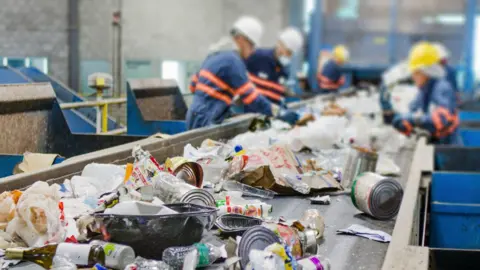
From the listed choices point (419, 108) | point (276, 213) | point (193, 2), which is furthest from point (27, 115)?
point (193, 2)

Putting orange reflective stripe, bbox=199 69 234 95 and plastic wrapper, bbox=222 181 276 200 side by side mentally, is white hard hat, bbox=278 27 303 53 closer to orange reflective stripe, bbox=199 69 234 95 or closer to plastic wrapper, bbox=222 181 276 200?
orange reflective stripe, bbox=199 69 234 95

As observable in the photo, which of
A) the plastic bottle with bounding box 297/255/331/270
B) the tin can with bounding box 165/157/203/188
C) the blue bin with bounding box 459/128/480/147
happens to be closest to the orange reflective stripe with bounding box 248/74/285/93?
the blue bin with bounding box 459/128/480/147

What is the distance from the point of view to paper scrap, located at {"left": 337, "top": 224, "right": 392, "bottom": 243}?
2.28 metres

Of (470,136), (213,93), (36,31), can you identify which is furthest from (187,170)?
(470,136)

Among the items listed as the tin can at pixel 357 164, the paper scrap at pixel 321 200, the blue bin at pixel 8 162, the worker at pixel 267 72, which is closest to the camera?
the paper scrap at pixel 321 200

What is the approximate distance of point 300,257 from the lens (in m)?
1.96

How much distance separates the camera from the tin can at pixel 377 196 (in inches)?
102

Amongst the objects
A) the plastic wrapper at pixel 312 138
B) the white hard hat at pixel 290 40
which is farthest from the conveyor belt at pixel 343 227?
the white hard hat at pixel 290 40

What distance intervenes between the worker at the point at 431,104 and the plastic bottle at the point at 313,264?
4.23m

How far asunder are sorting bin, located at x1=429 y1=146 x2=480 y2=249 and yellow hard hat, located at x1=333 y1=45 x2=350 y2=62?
23.0ft

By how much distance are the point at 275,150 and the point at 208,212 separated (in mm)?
1276

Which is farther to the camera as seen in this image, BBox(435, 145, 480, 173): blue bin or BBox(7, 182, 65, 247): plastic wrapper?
BBox(435, 145, 480, 173): blue bin

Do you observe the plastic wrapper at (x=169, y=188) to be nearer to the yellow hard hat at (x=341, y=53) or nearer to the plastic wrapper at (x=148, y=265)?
the plastic wrapper at (x=148, y=265)

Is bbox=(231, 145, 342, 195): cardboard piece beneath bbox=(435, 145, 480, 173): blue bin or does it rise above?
above
